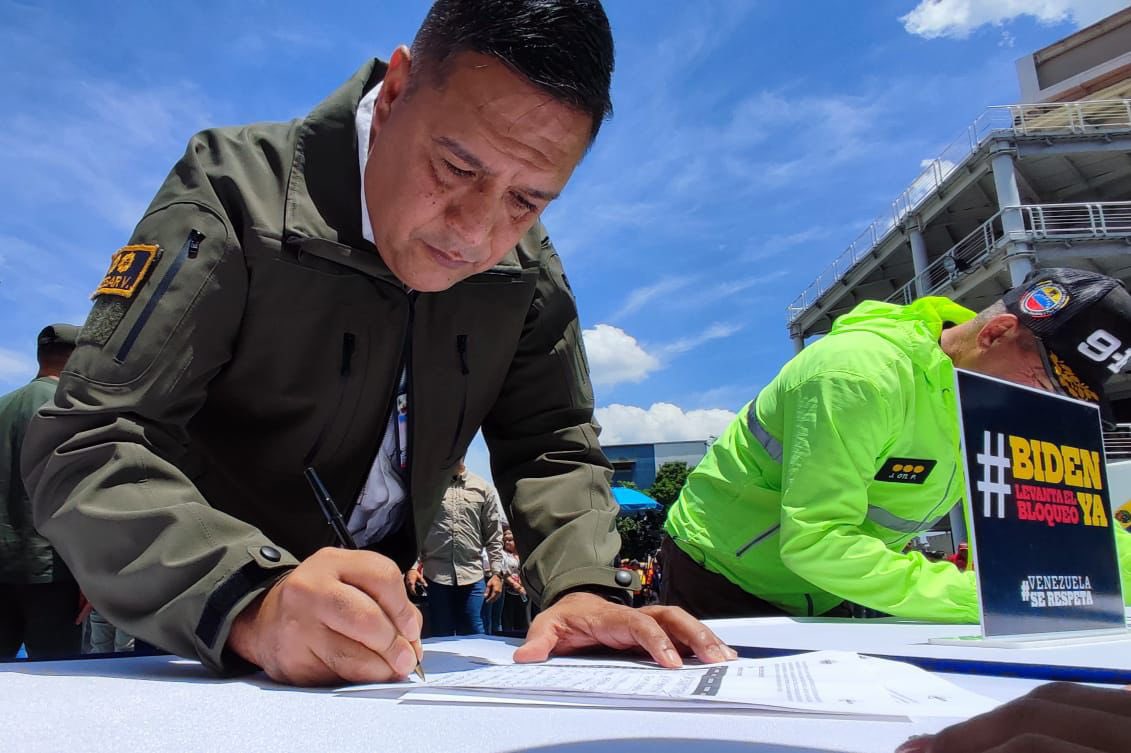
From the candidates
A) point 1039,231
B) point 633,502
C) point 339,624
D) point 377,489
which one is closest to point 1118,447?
point 1039,231

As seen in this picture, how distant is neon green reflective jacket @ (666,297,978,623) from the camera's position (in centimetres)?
145

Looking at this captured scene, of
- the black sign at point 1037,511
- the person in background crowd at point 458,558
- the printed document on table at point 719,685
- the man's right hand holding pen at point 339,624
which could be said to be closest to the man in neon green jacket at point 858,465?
the black sign at point 1037,511

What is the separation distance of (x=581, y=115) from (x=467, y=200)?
0.19 m

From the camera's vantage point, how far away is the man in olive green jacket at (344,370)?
69 cm

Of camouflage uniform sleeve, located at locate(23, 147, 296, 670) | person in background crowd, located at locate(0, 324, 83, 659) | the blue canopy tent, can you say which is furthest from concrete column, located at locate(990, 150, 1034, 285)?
camouflage uniform sleeve, located at locate(23, 147, 296, 670)

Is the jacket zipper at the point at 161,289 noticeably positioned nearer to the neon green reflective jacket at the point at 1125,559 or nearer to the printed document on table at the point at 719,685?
the printed document on table at the point at 719,685

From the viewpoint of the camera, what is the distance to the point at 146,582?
2.31ft

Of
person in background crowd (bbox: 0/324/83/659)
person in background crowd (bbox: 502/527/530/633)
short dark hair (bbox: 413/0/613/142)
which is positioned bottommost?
person in background crowd (bbox: 502/527/530/633)

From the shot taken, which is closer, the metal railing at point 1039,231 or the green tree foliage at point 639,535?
the metal railing at point 1039,231

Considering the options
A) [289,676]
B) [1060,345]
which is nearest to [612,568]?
[289,676]

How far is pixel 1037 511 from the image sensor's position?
1271mm

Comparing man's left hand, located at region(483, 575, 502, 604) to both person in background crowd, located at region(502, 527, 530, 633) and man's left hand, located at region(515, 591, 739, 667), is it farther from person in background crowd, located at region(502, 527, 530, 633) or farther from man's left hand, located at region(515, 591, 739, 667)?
man's left hand, located at region(515, 591, 739, 667)

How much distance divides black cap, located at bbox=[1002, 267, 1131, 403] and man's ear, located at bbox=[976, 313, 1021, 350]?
2 cm

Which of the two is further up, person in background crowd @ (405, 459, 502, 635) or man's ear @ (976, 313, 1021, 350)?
man's ear @ (976, 313, 1021, 350)
